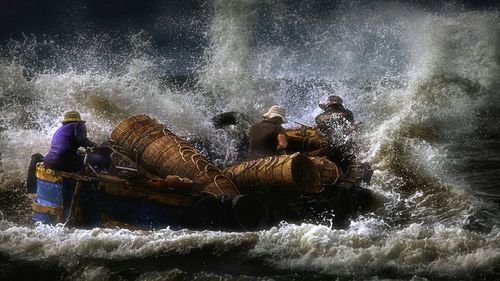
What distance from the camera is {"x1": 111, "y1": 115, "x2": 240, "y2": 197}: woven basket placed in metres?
8.38

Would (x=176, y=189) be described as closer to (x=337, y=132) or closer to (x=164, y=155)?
(x=164, y=155)

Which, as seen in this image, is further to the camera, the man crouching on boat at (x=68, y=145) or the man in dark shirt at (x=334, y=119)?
the man in dark shirt at (x=334, y=119)

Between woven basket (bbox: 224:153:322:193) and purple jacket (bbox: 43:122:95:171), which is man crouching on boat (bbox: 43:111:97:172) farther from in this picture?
woven basket (bbox: 224:153:322:193)

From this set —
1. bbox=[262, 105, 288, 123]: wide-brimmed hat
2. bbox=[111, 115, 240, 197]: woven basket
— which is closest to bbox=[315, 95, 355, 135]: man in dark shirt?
bbox=[262, 105, 288, 123]: wide-brimmed hat

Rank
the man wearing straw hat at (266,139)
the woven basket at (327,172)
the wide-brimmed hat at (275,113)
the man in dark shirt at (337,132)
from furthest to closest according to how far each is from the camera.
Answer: the man in dark shirt at (337,132)
the wide-brimmed hat at (275,113)
the man wearing straw hat at (266,139)
the woven basket at (327,172)

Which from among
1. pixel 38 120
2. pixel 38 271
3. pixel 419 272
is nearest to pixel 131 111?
pixel 38 120

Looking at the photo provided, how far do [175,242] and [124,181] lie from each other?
1243 millimetres

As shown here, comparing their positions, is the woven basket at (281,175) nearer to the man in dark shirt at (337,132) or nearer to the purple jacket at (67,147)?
the man in dark shirt at (337,132)

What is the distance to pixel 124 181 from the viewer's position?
24.2ft

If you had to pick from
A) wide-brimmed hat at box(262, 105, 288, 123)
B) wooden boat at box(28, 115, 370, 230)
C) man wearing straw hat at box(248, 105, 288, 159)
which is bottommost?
wooden boat at box(28, 115, 370, 230)

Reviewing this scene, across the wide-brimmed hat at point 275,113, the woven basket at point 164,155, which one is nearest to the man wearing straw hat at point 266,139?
the wide-brimmed hat at point 275,113

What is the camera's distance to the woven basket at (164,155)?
8375 millimetres

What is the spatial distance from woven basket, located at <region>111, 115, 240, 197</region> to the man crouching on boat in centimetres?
100

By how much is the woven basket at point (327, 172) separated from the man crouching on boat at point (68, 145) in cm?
395
